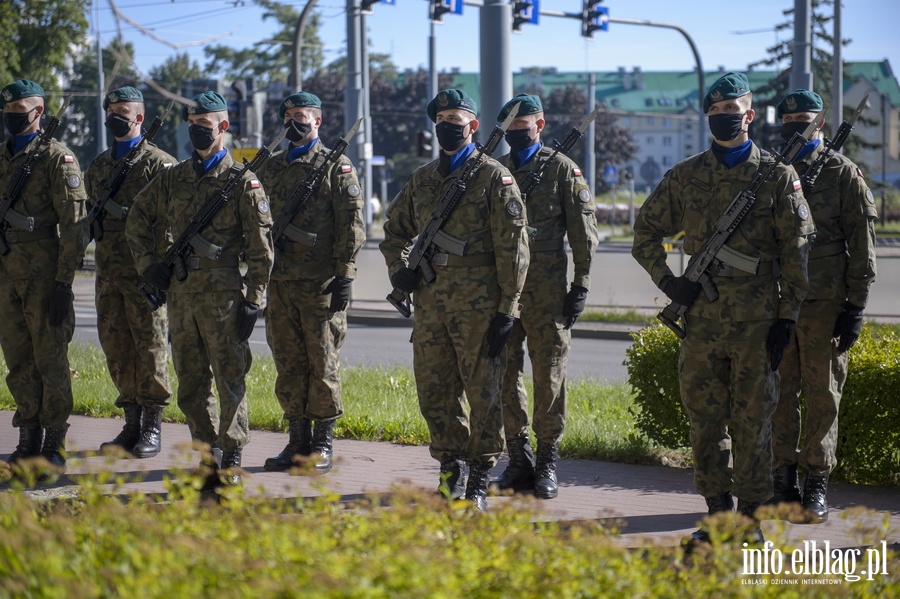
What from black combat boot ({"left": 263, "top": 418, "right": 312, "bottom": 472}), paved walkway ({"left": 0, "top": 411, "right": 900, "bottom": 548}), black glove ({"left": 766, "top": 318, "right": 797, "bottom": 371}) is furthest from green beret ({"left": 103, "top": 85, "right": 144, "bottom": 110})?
black glove ({"left": 766, "top": 318, "right": 797, "bottom": 371})

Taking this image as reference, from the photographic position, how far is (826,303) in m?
5.90

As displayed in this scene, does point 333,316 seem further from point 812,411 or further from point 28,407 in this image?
point 812,411

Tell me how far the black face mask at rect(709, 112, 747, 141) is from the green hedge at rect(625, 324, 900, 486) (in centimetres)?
175

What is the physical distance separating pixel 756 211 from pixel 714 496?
4.42 ft

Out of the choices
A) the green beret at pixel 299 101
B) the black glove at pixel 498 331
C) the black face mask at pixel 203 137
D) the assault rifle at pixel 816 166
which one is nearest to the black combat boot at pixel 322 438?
the black glove at pixel 498 331

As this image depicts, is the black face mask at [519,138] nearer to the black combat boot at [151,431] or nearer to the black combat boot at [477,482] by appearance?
the black combat boot at [477,482]

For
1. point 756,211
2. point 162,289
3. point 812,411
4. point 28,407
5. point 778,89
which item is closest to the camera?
point 756,211

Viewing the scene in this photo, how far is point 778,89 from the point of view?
1930 inches

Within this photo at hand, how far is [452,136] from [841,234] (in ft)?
6.87

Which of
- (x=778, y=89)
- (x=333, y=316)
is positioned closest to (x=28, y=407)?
(x=333, y=316)

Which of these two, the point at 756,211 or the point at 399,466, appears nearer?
the point at 756,211

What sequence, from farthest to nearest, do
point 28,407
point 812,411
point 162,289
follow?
point 28,407 < point 162,289 < point 812,411

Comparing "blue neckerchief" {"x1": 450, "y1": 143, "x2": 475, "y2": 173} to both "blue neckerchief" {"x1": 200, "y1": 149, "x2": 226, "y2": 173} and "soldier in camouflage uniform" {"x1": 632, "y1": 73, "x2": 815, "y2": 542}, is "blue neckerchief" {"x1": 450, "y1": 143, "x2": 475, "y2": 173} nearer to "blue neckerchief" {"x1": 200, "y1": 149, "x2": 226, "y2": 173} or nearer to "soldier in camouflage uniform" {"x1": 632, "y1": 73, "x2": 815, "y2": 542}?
"soldier in camouflage uniform" {"x1": 632, "y1": 73, "x2": 815, "y2": 542}

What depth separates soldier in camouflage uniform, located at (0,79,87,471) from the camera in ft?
22.3
